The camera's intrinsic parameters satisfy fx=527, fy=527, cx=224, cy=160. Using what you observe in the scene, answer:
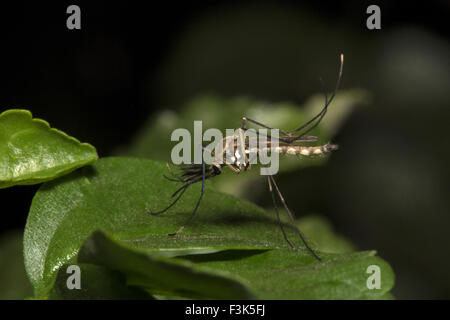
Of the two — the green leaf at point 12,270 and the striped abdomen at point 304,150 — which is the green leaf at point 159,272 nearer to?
the striped abdomen at point 304,150

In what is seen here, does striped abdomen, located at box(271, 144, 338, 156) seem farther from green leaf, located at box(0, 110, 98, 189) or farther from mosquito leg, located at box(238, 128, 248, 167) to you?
green leaf, located at box(0, 110, 98, 189)

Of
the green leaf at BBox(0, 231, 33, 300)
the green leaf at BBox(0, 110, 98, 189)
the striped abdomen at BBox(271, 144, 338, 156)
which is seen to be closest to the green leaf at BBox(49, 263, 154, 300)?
the green leaf at BBox(0, 110, 98, 189)

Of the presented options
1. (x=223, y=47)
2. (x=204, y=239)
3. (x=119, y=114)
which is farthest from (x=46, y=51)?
(x=204, y=239)

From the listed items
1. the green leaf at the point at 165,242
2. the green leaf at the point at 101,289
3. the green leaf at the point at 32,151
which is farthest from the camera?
the green leaf at the point at 32,151

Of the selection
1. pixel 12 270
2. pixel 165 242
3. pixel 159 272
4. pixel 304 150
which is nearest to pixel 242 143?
pixel 304 150

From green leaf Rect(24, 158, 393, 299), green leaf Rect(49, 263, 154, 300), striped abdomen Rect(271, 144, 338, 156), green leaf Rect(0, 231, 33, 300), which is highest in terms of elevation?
striped abdomen Rect(271, 144, 338, 156)

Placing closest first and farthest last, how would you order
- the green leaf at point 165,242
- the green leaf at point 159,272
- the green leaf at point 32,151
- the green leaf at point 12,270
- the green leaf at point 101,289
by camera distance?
the green leaf at point 159,272 < the green leaf at point 165,242 < the green leaf at point 101,289 < the green leaf at point 32,151 < the green leaf at point 12,270

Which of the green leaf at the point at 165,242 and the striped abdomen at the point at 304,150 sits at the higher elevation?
the striped abdomen at the point at 304,150

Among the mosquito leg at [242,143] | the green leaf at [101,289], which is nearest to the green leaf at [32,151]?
the green leaf at [101,289]
